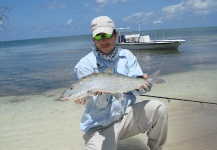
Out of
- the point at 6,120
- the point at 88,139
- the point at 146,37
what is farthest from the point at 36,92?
the point at 146,37

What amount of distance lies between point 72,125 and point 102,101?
3073 mm

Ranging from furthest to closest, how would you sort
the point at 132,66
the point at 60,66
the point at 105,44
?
the point at 60,66 → the point at 132,66 → the point at 105,44

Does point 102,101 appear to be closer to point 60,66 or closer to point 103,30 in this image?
point 103,30

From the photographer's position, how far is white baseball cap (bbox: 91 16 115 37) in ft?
12.3

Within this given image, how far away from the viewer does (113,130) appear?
393 centimetres

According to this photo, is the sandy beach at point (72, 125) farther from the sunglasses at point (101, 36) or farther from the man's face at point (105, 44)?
the sunglasses at point (101, 36)

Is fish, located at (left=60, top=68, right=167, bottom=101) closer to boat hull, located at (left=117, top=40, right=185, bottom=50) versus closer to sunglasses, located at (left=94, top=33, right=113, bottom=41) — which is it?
sunglasses, located at (left=94, top=33, right=113, bottom=41)

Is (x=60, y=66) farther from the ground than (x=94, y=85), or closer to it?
closer to it

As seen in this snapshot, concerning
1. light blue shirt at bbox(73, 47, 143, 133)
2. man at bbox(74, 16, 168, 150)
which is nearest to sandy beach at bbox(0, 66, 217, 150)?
man at bbox(74, 16, 168, 150)

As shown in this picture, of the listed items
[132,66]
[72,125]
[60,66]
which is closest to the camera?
[132,66]

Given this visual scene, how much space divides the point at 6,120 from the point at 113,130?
4.53 metres

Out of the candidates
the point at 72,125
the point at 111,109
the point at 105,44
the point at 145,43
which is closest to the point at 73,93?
the point at 111,109

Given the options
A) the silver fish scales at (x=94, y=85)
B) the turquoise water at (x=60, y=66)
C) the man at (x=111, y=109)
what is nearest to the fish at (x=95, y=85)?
the silver fish scales at (x=94, y=85)

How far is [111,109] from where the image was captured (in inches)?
152
